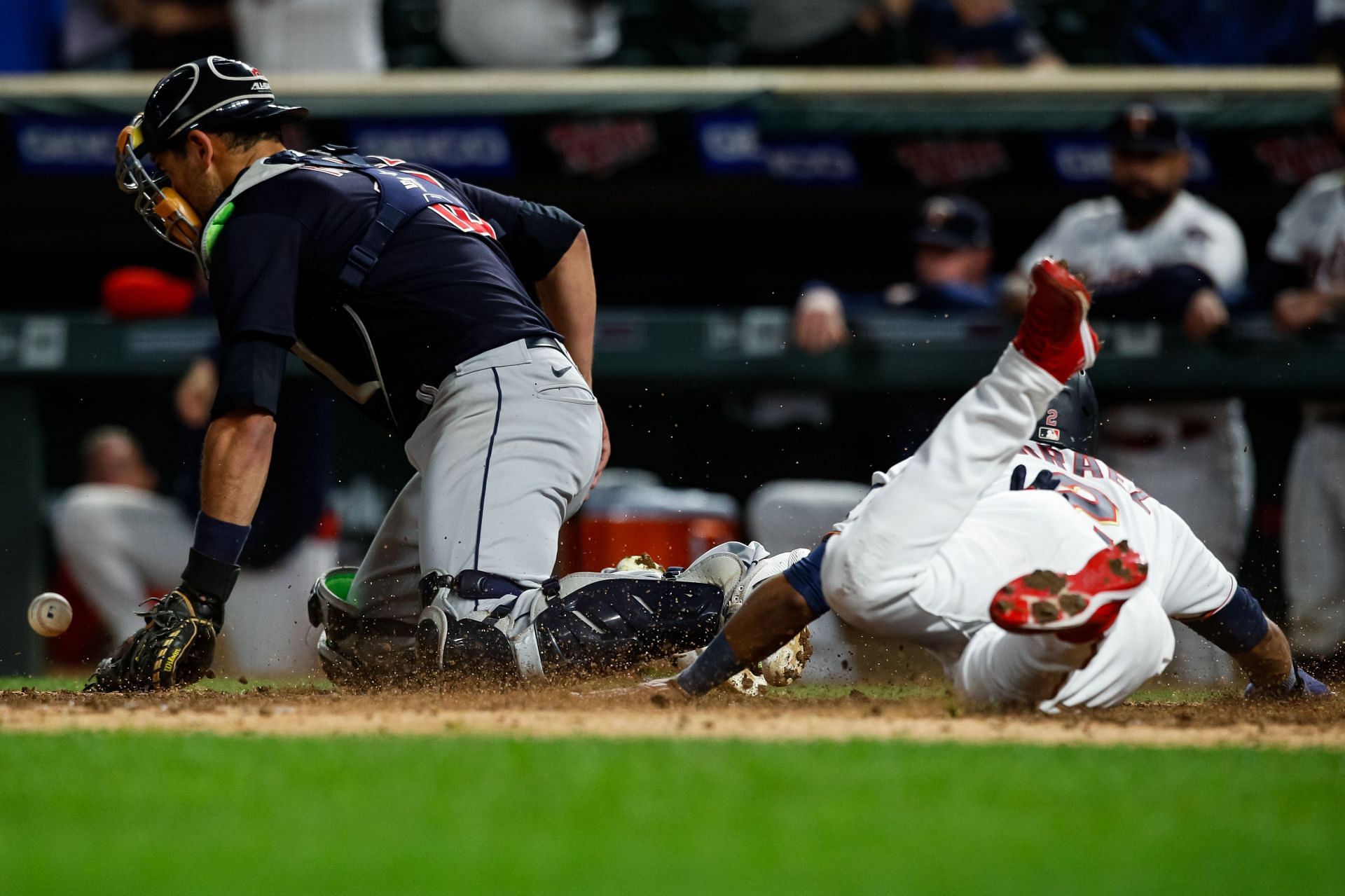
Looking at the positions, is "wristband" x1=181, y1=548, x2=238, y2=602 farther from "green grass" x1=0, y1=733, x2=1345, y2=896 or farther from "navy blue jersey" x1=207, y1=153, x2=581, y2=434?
"green grass" x1=0, y1=733, x2=1345, y2=896

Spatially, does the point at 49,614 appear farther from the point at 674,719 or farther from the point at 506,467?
the point at 674,719

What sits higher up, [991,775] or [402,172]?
[402,172]

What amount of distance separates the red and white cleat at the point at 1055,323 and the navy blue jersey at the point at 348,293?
54.1 inches

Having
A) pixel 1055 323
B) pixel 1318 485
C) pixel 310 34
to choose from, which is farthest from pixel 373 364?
pixel 310 34

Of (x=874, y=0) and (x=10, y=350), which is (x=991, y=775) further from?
(x=874, y=0)

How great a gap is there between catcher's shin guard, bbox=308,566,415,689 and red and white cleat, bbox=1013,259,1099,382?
5.70ft

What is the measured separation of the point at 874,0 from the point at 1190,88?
1468 mm

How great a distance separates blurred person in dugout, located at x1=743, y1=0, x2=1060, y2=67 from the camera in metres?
8.03

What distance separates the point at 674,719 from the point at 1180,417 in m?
3.37

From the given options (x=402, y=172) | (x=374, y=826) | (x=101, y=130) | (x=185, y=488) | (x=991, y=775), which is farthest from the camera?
(x=101, y=130)

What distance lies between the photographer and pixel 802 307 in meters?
6.55

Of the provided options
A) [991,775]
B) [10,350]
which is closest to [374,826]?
[991,775]

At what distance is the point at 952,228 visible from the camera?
684 cm

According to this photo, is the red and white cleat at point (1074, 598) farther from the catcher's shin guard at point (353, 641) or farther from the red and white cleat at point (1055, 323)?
the catcher's shin guard at point (353, 641)
